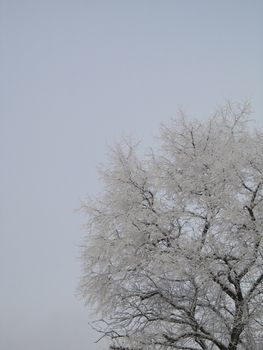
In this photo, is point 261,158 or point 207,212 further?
point 261,158

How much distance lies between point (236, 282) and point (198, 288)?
0.71 meters

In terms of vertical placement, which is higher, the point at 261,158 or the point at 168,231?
the point at 261,158

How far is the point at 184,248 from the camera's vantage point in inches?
375

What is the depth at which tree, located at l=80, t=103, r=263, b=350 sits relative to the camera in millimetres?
9508

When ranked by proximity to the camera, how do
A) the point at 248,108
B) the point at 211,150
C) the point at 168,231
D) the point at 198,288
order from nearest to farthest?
the point at 198,288 < the point at 168,231 < the point at 211,150 < the point at 248,108

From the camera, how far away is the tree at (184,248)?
31.2ft

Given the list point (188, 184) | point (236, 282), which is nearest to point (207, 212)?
point (188, 184)

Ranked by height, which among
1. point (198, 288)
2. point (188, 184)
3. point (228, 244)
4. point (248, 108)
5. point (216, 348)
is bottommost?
point (216, 348)

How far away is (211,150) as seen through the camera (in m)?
10.9

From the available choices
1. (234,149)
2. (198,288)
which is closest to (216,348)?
(198,288)

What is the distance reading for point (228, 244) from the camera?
959 centimetres

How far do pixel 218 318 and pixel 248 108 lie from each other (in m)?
4.62

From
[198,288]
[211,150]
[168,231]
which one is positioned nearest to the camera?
[198,288]

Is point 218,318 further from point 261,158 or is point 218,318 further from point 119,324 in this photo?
point 261,158
